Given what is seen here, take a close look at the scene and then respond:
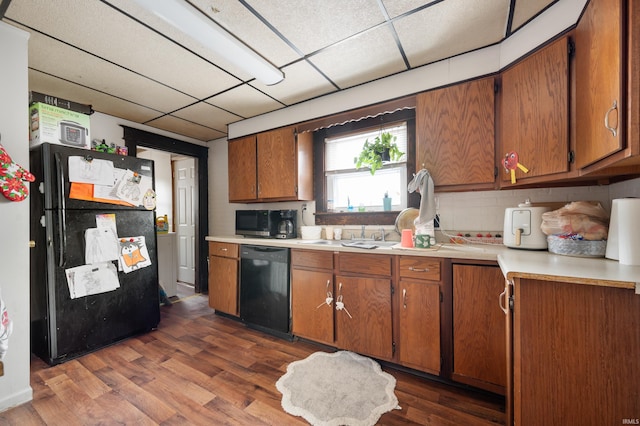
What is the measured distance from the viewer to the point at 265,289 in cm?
254

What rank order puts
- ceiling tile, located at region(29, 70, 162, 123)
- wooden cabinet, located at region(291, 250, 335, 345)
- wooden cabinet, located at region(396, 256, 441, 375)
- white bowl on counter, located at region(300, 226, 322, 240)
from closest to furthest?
wooden cabinet, located at region(396, 256, 441, 375)
wooden cabinet, located at region(291, 250, 335, 345)
ceiling tile, located at region(29, 70, 162, 123)
white bowl on counter, located at region(300, 226, 322, 240)

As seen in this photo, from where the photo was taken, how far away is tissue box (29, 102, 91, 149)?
196 cm

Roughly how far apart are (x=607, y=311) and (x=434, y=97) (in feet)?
5.66

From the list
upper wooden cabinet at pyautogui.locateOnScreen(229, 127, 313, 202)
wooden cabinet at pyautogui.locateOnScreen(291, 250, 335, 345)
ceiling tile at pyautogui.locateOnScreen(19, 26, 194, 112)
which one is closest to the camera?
ceiling tile at pyautogui.locateOnScreen(19, 26, 194, 112)

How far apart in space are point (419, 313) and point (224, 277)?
2118mm

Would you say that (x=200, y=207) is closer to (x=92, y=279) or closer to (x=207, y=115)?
(x=207, y=115)

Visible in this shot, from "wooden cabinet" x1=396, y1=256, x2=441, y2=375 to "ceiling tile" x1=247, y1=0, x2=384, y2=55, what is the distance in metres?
1.63

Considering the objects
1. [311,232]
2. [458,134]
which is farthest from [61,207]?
[458,134]

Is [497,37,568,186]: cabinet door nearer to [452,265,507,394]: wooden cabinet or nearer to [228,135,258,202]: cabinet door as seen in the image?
[452,265,507,394]: wooden cabinet

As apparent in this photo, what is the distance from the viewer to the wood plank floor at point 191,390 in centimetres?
147

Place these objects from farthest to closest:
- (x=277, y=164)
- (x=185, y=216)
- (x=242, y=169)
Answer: (x=185, y=216)
(x=242, y=169)
(x=277, y=164)

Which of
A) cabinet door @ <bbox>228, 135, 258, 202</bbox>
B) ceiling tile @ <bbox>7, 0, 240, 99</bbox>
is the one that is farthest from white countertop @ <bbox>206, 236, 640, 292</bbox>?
ceiling tile @ <bbox>7, 0, 240, 99</bbox>

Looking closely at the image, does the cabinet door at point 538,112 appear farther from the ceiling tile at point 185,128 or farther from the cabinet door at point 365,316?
the ceiling tile at point 185,128

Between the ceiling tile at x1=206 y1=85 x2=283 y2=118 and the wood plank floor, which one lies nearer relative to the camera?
the wood plank floor
